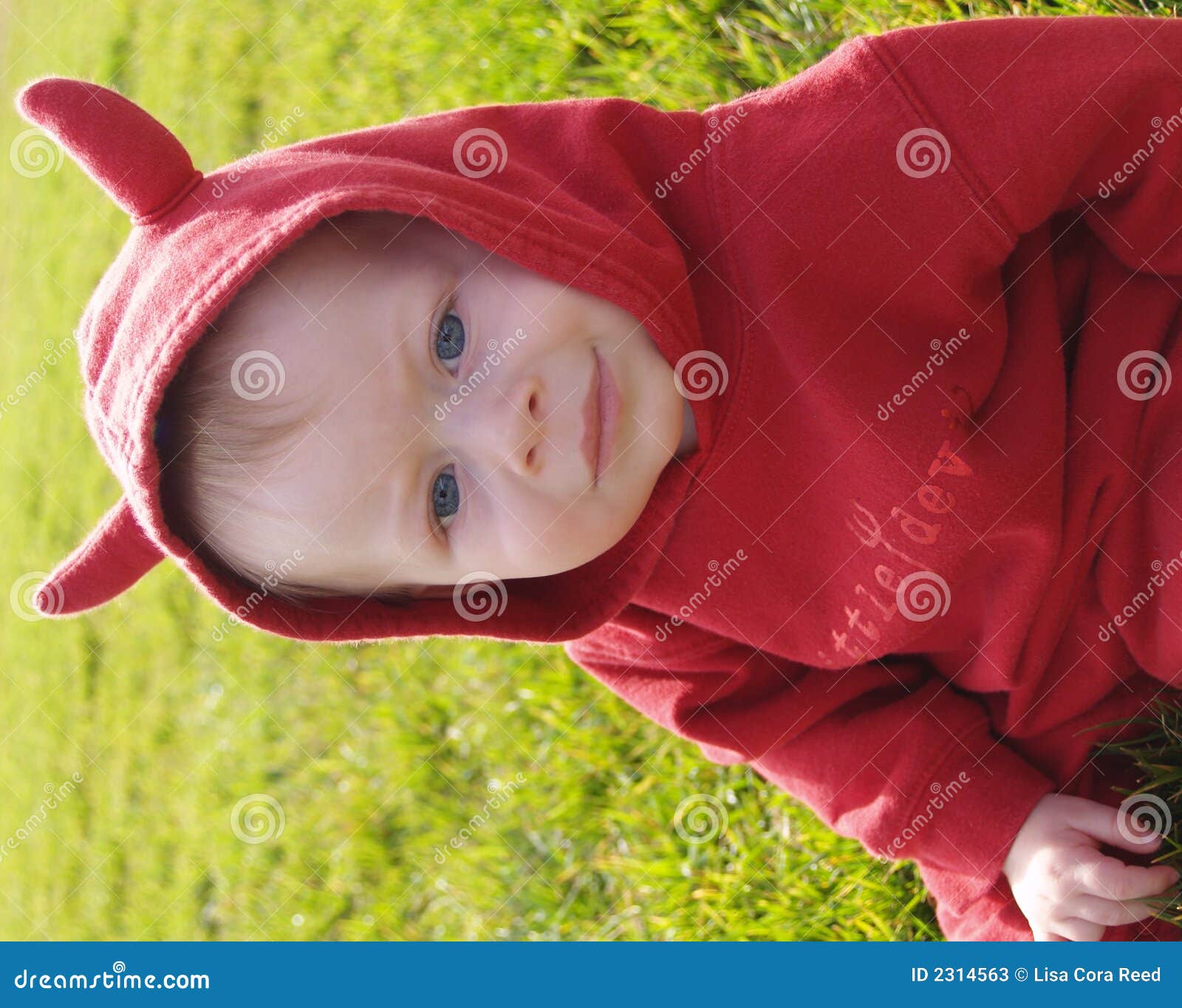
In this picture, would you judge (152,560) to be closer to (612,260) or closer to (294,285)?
(294,285)

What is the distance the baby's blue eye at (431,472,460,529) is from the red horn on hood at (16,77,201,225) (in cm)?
60

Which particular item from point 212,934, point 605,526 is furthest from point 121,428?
point 212,934

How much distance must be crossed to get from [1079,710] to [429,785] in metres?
1.78

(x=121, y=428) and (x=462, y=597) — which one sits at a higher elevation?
(x=121, y=428)

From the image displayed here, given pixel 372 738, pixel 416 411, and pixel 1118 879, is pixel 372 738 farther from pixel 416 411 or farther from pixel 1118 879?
pixel 1118 879

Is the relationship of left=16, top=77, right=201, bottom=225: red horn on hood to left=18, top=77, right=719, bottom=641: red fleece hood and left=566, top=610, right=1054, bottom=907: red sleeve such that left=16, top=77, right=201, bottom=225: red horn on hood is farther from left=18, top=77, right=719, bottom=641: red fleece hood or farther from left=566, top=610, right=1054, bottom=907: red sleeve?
left=566, top=610, right=1054, bottom=907: red sleeve

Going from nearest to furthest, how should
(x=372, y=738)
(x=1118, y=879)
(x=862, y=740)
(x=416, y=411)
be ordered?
(x=416, y=411)
(x=1118, y=879)
(x=862, y=740)
(x=372, y=738)

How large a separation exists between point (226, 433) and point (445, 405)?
314 mm

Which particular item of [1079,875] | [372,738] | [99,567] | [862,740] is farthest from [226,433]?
[372,738]

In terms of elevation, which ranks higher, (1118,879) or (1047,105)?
(1047,105)

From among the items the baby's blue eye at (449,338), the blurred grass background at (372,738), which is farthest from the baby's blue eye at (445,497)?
the blurred grass background at (372,738)

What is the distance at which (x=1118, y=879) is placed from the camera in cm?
172

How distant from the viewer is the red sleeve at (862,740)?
1.87 m

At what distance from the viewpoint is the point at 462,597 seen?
1.85 metres
